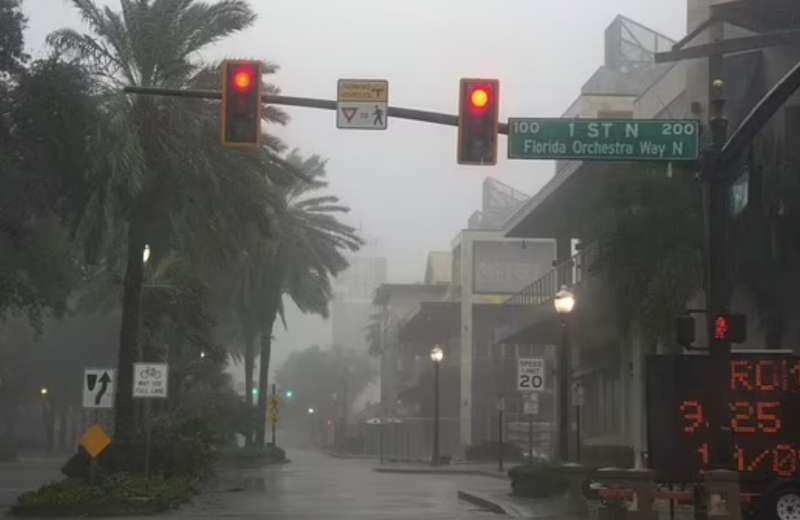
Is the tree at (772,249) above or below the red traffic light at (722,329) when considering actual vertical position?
above

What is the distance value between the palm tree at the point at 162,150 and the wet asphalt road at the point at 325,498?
419 cm

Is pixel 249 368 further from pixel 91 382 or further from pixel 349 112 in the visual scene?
pixel 349 112

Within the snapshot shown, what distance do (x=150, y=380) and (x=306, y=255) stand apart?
2593 cm

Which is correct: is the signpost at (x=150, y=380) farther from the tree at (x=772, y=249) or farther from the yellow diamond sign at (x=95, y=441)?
the tree at (x=772, y=249)

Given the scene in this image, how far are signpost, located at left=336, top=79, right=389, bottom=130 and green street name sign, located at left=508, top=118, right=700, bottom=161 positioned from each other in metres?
1.92

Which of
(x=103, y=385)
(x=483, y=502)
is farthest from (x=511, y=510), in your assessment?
(x=103, y=385)

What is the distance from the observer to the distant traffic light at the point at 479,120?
57.6 feet

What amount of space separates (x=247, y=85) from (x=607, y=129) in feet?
17.3

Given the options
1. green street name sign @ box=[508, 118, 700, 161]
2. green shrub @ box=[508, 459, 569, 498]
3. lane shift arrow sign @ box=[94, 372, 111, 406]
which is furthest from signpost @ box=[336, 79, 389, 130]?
green shrub @ box=[508, 459, 569, 498]

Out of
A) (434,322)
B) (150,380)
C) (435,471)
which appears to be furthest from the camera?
(434,322)

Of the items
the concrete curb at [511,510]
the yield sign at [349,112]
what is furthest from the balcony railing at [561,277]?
the yield sign at [349,112]

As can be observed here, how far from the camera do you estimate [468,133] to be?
17578 millimetres

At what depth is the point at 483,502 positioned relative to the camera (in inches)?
1071

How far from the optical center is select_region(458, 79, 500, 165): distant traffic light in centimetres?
1756
